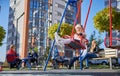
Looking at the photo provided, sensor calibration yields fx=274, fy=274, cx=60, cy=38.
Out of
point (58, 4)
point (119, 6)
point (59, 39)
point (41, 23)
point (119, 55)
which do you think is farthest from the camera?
point (58, 4)

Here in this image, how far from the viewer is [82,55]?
22.0ft

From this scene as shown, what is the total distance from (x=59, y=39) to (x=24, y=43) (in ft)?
97.9

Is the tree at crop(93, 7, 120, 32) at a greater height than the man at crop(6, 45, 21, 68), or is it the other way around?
the tree at crop(93, 7, 120, 32)

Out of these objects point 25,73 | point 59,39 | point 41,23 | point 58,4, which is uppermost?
point 58,4

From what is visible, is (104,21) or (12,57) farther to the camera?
(104,21)

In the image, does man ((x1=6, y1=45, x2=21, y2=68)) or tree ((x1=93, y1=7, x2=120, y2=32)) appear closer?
man ((x1=6, y1=45, x2=21, y2=68))

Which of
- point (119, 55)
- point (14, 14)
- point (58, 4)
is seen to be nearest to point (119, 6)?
point (58, 4)

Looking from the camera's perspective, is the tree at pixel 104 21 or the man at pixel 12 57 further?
the tree at pixel 104 21

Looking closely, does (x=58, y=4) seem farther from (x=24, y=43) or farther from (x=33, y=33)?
(x=24, y=43)

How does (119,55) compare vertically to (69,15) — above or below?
below

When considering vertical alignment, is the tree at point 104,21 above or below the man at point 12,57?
above

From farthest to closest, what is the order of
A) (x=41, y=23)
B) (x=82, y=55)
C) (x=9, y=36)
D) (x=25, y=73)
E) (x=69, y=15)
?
(x=9, y=36)
(x=69, y=15)
(x=41, y=23)
(x=82, y=55)
(x=25, y=73)

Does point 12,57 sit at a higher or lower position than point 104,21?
lower

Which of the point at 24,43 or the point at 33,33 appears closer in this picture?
the point at 24,43
